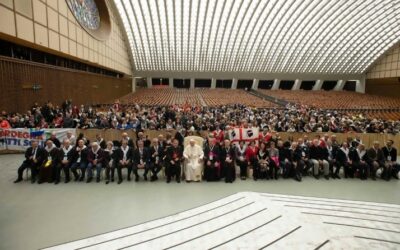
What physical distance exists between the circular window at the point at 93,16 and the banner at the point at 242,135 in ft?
53.2

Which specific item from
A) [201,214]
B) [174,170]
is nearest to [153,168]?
[174,170]

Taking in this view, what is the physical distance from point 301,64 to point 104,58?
114 ft

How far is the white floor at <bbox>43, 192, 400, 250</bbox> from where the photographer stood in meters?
4.07

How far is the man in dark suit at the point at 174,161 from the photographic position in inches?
304


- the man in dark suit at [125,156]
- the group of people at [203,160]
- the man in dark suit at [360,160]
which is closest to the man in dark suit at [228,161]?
the group of people at [203,160]

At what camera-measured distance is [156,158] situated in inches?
312

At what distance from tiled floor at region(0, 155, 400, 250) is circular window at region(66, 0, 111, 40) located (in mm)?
16568

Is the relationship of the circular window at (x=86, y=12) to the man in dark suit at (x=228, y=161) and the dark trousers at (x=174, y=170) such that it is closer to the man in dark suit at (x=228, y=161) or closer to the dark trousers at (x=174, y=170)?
the dark trousers at (x=174, y=170)

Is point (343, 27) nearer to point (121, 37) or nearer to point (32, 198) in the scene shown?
point (121, 37)

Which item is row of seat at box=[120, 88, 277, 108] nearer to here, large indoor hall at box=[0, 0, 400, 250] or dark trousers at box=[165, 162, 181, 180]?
large indoor hall at box=[0, 0, 400, 250]

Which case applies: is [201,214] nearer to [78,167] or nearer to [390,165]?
[78,167]

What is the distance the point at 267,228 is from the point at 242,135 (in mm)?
4659

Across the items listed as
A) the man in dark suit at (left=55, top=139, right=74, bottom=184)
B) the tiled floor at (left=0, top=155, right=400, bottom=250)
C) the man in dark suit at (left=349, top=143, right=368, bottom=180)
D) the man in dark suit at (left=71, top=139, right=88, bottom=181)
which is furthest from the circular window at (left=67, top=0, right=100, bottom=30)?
the man in dark suit at (left=349, top=143, right=368, bottom=180)

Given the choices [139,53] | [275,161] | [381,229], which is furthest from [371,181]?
[139,53]
